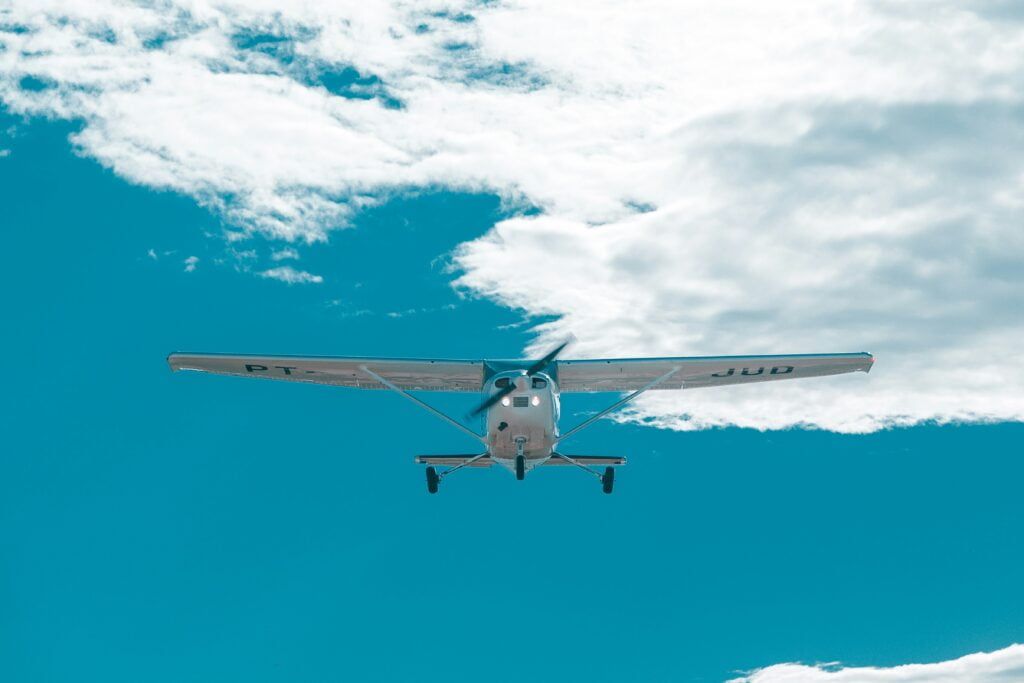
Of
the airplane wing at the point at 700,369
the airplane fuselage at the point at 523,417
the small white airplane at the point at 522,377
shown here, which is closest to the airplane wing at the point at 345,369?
the small white airplane at the point at 522,377

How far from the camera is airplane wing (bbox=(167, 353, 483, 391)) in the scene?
39.6 m

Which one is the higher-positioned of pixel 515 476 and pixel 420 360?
pixel 420 360

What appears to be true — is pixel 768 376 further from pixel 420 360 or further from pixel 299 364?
pixel 299 364

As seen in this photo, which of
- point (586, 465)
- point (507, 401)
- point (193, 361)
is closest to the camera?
point (507, 401)

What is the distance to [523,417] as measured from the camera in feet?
113

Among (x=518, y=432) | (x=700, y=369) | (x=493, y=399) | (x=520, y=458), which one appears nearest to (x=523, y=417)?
(x=518, y=432)

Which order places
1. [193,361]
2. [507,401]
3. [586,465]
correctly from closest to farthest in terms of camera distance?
[507,401]
[586,465]
[193,361]

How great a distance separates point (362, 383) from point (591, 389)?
804cm

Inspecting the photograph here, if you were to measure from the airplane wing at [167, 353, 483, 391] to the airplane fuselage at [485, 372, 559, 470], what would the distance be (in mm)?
4037

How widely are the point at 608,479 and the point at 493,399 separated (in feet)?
19.7

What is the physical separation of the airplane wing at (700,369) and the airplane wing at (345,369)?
3514mm

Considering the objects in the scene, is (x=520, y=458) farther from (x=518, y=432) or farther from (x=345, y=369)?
(x=345, y=369)

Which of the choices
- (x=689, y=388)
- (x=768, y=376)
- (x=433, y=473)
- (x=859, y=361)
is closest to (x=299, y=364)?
(x=433, y=473)

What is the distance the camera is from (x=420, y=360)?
39.5 metres
